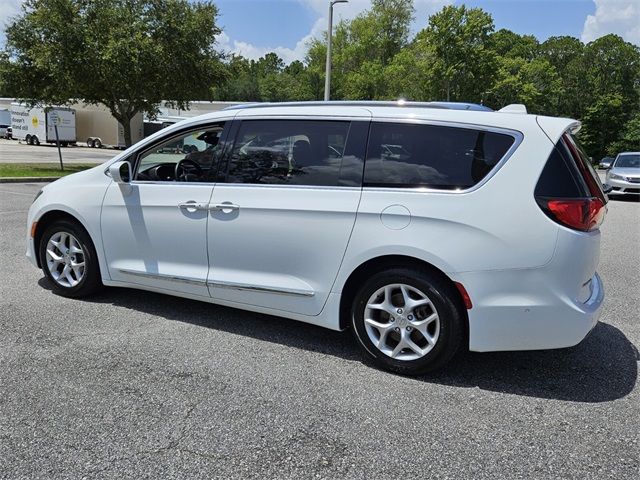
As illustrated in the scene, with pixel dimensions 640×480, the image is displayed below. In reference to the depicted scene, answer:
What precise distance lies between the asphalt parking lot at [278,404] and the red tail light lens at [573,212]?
3.56ft

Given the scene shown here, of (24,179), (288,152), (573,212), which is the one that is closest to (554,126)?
(573,212)

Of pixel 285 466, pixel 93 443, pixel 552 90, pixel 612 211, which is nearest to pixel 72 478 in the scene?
pixel 93 443

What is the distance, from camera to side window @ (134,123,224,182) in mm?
4332

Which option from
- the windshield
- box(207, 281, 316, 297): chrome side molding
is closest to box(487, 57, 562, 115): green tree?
the windshield

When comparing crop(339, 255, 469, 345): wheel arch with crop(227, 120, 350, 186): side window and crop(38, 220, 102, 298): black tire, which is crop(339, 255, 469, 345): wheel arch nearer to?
crop(227, 120, 350, 186): side window

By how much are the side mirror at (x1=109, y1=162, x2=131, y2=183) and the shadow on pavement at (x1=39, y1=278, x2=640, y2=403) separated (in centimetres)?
116

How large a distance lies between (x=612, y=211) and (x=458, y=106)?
11767 millimetres

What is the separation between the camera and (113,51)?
18.3 meters

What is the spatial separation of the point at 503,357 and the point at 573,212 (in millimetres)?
1285

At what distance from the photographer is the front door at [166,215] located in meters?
4.28

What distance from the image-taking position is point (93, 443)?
277 centimetres

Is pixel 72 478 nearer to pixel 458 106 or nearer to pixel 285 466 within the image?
pixel 285 466

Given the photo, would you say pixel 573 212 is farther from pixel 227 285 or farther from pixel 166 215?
pixel 166 215

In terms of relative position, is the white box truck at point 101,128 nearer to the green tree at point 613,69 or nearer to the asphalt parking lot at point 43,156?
the asphalt parking lot at point 43,156
